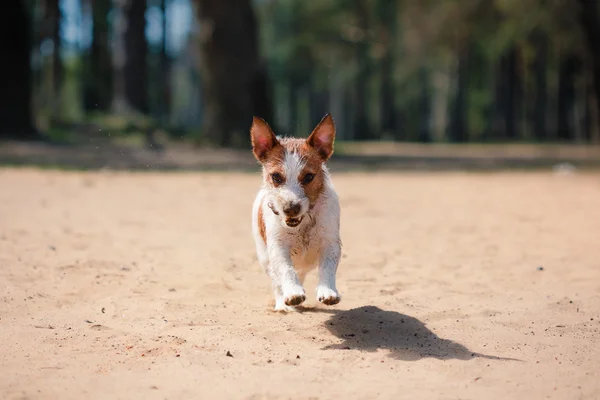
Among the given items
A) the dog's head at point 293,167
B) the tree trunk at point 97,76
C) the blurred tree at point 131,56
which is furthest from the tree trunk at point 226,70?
the dog's head at point 293,167

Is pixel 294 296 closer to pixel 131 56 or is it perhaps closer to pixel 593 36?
pixel 131 56

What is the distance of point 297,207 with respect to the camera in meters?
6.35

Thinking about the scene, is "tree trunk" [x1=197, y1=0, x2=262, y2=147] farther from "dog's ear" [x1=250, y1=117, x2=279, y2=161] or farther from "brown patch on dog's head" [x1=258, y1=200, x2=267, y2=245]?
"dog's ear" [x1=250, y1=117, x2=279, y2=161]

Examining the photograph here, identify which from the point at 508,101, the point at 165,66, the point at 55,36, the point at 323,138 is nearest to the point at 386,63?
the point at 508,101

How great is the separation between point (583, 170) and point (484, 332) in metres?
18.9

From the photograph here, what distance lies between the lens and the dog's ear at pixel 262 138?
6891 mm

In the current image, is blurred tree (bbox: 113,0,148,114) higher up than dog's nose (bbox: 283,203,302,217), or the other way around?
blurred tree (bbox: 113,0,148,114)

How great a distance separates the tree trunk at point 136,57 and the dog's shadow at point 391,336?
92.8ft

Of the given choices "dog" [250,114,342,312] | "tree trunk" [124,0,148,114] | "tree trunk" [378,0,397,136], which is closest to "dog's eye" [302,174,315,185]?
"dog" [250,114,342,312]

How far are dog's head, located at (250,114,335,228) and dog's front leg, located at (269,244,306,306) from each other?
1.12 feet

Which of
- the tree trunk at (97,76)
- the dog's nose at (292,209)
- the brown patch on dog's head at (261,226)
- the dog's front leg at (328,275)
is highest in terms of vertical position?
the tree trunk at (97,76)

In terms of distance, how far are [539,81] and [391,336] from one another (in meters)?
47.3

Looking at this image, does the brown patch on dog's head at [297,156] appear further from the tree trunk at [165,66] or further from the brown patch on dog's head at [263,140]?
the tree trunk at [165,66]

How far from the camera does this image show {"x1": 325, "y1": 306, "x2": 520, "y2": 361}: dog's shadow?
612cm
